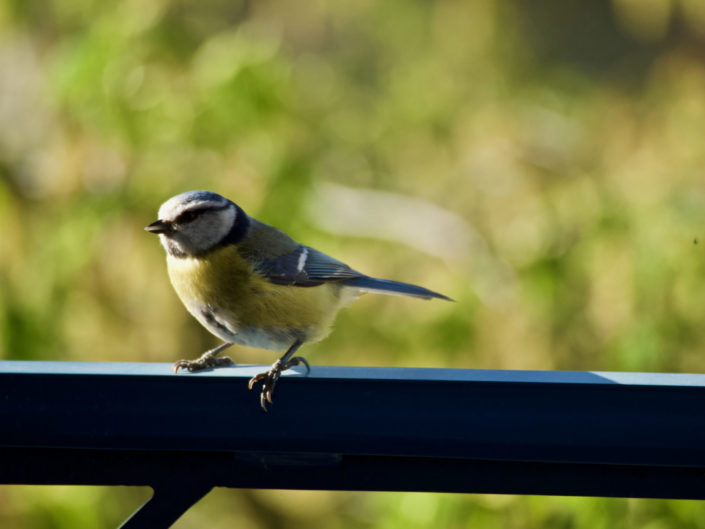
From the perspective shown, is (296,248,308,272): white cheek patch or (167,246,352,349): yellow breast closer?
(167,246,352,349): yellow breast

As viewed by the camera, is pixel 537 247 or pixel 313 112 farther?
pixel 313 112

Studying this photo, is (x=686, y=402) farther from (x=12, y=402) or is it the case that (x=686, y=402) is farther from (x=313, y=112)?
(x=313, y=112)

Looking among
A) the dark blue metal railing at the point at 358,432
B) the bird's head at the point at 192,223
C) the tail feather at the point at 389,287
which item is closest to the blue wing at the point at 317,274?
the tail feather at the point at 389,287

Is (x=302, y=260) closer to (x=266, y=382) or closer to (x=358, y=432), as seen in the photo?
(x=266, y=382)

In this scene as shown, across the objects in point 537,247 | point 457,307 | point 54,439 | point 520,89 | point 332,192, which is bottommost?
point 54,439

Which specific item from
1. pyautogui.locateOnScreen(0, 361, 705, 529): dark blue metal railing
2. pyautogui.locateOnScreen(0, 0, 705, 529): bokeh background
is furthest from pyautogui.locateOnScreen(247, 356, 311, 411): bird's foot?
pyautogui.locateOnScreen(0, 0, 705, 529): bokeh background

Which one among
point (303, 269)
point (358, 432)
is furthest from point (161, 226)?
point (358, 432)

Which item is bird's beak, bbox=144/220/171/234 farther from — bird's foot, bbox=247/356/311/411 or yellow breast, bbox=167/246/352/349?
bird's foot, bbox=247/356/311/411

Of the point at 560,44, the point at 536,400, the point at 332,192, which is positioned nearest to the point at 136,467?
the point at 536,400

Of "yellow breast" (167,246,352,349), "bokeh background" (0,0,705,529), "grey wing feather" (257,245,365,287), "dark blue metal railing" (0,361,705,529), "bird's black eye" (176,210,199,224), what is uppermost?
"bokeh background" (0,0,705,529)

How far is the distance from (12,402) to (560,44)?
5.36m

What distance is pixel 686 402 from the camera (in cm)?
99

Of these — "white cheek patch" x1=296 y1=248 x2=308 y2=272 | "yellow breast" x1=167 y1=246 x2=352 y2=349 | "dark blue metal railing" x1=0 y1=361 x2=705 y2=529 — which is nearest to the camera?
"dark blue metal railing" x1=0 y1=361 x2=705 y2=529

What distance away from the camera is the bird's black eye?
5.48 ft
